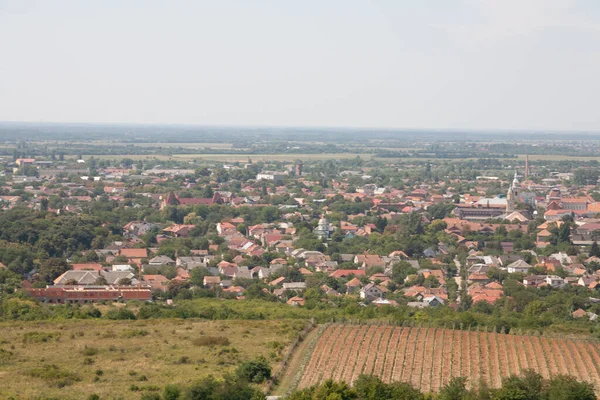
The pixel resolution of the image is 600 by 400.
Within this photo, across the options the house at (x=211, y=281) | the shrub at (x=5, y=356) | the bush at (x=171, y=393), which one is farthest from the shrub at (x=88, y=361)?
the house at (x=211, y=281)

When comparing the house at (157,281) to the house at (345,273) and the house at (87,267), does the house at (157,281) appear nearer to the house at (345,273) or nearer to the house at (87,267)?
the house at (87,267)

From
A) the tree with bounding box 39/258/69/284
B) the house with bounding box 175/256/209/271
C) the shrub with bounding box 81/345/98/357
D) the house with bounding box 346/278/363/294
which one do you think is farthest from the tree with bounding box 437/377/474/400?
the house with bounding box 175/256/209/271

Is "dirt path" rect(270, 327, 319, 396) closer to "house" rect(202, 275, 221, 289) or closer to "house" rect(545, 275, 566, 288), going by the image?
"house" rect(202, 275, 221, 289)

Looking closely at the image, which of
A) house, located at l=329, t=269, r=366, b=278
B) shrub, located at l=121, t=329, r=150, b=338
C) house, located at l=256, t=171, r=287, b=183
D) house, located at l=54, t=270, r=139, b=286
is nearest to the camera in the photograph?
shrub, located at l=121, t=329, r=150, b=338

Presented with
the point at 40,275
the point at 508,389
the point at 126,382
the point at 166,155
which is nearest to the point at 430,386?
the point at 508,389

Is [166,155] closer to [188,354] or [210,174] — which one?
[210,174]

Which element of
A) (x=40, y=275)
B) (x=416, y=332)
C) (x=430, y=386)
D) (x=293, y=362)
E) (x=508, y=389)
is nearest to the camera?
(x=508, y=389)
